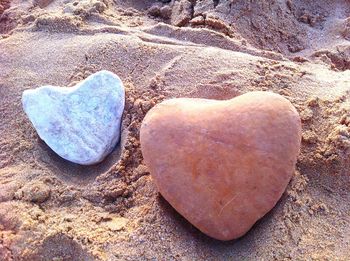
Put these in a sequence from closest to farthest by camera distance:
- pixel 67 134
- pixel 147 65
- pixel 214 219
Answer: pixel 214 219, pixel 67 134, pixel 147 65

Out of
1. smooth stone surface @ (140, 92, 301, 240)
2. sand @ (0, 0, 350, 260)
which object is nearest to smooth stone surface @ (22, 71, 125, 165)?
sand @ (0, 0, 350, 260)

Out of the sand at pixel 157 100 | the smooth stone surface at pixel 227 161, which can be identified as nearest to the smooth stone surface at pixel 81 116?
the sand at pixel 157 100

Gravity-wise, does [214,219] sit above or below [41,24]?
below

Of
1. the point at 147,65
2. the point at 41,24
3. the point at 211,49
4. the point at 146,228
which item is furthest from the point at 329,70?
the point at 41,24

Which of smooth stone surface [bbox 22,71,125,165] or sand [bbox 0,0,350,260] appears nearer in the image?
sand [bbox 0,0,350,260]

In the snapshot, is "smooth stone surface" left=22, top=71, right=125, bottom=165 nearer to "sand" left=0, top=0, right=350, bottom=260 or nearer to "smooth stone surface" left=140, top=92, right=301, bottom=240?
"sand" left=0, top=0, right=350, bottom=260

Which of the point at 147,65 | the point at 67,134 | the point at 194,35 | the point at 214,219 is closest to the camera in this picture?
the point at 214,219

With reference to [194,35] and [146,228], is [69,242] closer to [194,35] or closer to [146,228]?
[146,228]
